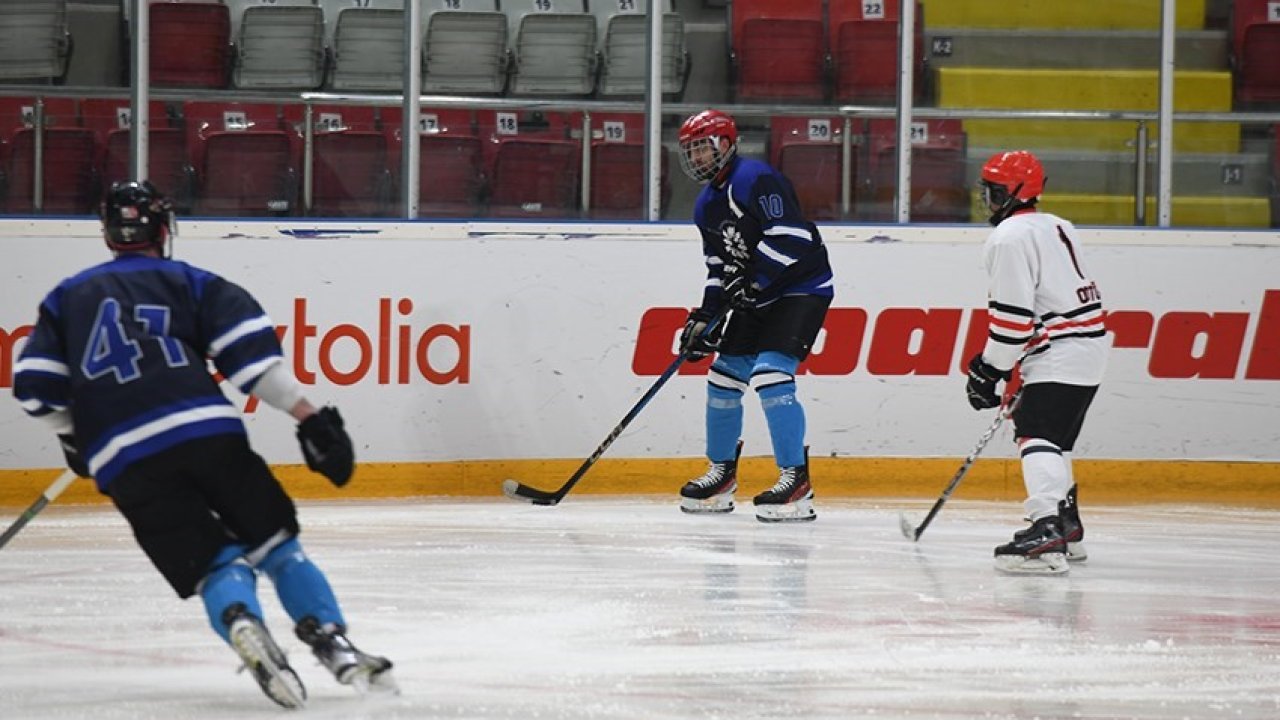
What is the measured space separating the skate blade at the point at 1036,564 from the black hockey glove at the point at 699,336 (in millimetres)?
1381

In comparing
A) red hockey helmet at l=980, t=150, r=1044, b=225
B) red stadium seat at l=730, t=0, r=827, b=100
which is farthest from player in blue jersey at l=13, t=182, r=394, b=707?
red stadium seat at l=730, t=0, r=827, b=100

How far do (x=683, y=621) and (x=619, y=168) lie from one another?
10.1 ft

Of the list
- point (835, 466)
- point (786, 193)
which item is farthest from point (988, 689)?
point (835, 466)

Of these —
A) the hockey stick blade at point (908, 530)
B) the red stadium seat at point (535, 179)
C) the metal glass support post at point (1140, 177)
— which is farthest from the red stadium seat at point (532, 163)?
the metal glass support post at point (1140, 177)

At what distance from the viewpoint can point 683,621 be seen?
13.0 ft

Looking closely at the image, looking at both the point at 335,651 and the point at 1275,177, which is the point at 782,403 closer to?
the point at 1275,177

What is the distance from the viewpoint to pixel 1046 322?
15.4ft

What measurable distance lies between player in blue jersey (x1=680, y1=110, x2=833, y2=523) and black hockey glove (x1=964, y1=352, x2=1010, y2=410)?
93 cm

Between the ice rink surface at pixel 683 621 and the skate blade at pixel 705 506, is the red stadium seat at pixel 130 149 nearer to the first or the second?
the ice rink surface at pixel 683 621

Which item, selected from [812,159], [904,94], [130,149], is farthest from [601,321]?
[130,149]

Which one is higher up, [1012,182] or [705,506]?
[1012,182]

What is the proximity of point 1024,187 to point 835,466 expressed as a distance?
200cm

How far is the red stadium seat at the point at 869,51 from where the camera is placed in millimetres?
6883

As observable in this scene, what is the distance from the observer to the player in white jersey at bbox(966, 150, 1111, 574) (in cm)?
462
